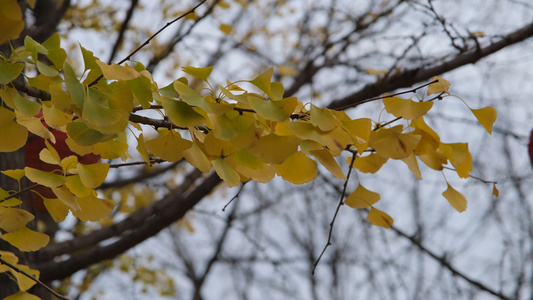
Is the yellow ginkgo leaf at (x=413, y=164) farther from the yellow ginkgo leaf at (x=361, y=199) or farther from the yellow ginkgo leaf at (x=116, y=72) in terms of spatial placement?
the yellow ginkgo leaf at (x=116, y=72)

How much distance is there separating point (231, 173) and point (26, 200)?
0.56m

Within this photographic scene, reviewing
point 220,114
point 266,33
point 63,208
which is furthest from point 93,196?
point 266,33

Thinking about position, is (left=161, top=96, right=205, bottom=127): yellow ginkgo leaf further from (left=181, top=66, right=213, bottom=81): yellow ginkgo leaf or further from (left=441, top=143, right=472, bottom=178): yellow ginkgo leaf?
(left=441, top=143, right=472, bottom=178): yellow ginkgo leaf

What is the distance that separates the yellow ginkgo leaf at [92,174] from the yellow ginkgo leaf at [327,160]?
196 mm

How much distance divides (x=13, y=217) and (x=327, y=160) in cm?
33

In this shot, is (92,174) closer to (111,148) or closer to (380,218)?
(111,148)

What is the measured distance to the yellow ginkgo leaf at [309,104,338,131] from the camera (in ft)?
1.40

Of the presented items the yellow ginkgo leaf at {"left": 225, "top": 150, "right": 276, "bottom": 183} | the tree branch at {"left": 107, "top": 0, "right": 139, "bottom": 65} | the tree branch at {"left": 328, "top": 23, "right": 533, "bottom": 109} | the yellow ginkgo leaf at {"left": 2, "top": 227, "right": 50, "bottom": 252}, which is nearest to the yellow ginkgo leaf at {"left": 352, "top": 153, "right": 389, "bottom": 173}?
the yellow ginkgo leaf at {"left": 225, "top": 150, "right": 276, "bottom": 183}

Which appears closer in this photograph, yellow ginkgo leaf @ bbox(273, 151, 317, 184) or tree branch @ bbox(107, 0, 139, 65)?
yellow ginkgo leaf @ bbox(273, 151, 317, 184)

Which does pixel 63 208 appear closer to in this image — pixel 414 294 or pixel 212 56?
pixel 212 56

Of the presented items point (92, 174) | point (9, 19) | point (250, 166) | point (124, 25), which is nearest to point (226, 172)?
point (250, 166)

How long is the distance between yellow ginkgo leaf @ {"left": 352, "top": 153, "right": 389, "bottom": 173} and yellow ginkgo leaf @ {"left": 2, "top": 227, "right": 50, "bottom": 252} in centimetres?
35

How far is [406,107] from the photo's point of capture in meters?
0.48

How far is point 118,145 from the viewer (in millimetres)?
545
